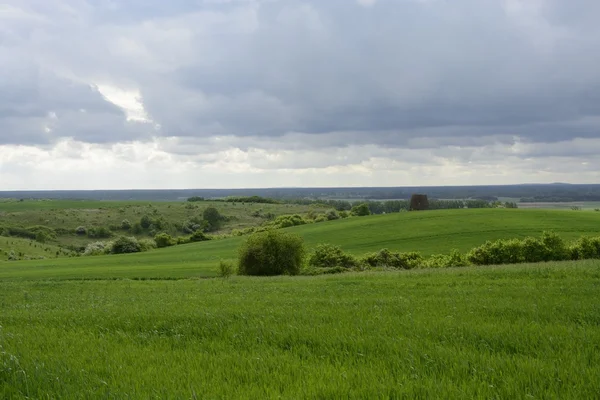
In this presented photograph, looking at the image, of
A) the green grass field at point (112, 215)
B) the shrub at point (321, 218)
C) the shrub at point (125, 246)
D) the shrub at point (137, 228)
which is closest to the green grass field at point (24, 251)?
the shrub at point (125, 246)

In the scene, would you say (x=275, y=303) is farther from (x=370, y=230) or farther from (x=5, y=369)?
(x=370, y=230)

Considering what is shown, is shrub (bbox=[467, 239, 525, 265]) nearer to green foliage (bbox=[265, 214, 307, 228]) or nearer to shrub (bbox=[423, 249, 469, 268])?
shrub (bbox=[423, 249, 469, 268])

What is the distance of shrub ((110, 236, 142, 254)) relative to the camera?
292 ft

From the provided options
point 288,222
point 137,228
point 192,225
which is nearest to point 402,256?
point 288,222

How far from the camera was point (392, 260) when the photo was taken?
46219 mm

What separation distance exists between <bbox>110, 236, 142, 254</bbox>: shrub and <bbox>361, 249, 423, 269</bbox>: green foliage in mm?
57417

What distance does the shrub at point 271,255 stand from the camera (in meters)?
43.7

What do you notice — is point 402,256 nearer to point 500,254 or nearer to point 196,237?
point 500,254

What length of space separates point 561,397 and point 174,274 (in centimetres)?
4129

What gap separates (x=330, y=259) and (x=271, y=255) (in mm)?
6047

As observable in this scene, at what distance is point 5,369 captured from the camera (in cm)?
691

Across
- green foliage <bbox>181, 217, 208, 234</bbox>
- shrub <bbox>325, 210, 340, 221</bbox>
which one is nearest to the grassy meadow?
shrub <bbox>325, 210, 340, 221</bbox>

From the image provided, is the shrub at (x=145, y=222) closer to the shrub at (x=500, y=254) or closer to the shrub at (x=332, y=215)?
the shrub at (x=332, y=215)

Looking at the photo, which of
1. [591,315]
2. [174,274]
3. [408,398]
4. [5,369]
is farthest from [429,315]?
[174,274]
